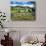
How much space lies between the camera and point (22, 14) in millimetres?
4039

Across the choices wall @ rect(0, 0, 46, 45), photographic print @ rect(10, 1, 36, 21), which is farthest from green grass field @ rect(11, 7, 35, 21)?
wall @ rect(0, 0, 46, 45)

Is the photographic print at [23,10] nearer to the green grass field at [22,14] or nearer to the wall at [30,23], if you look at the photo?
the green grass field at [22,14]

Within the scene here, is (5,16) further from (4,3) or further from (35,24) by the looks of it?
(35,24)

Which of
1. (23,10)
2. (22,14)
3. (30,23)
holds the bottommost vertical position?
(30,23)

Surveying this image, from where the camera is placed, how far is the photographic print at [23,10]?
3984 mm

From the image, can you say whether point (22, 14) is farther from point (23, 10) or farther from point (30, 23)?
point (30, 23)

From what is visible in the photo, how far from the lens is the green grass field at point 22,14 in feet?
13.2

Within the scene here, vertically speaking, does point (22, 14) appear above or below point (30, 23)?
above

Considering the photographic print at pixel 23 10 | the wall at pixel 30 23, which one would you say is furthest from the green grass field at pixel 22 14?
the wall at pixel 30 23

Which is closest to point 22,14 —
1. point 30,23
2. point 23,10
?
point 23,10

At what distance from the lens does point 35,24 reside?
3996mm

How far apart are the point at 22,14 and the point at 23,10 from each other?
109 mm

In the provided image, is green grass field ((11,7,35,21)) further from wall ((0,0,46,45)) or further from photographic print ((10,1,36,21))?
wall ((0,0,46,45))

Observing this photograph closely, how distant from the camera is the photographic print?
3984 mm
